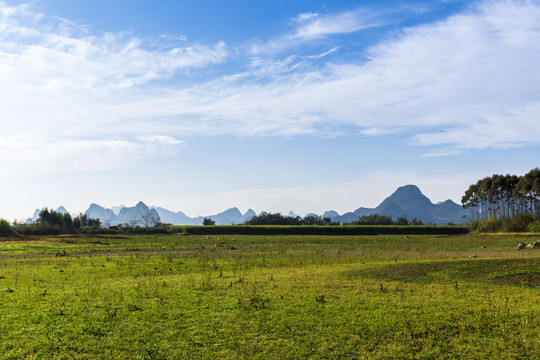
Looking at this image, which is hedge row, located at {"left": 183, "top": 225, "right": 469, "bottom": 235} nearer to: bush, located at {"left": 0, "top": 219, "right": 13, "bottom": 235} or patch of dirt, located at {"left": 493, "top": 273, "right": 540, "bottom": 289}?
bush, located at {"left": 0, "top": 219, "right": 13, "bottom": 235}

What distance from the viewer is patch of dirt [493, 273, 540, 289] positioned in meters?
19.8

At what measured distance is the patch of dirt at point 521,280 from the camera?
64.8 feet

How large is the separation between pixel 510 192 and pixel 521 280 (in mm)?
108431

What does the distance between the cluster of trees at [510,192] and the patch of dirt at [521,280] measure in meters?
81.2

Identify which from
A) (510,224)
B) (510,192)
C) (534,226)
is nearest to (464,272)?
(534,226)

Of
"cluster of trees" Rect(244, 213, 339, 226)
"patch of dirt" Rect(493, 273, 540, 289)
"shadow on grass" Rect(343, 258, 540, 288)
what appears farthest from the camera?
"cluster of trees" Rect(244, 213, 339, 226)

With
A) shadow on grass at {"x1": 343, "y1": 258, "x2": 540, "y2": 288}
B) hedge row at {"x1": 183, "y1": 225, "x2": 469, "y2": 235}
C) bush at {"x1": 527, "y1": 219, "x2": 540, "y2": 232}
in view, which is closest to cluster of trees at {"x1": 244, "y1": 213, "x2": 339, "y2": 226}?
hedge row at {"x1": 183, "y1": 225, "x2": 469, "y2": 235}

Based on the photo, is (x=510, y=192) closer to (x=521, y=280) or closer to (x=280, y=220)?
(x=280, y=220)

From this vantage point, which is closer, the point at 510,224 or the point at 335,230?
the point at 510,224

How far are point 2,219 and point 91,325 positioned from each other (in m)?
94.1

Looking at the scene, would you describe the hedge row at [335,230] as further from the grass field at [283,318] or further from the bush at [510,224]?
the grass field at [283,318]

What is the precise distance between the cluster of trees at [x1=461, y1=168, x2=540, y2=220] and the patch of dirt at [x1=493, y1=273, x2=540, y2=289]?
81237mm

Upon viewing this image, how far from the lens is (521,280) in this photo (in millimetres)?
20750

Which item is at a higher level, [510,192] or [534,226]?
[510,192]
